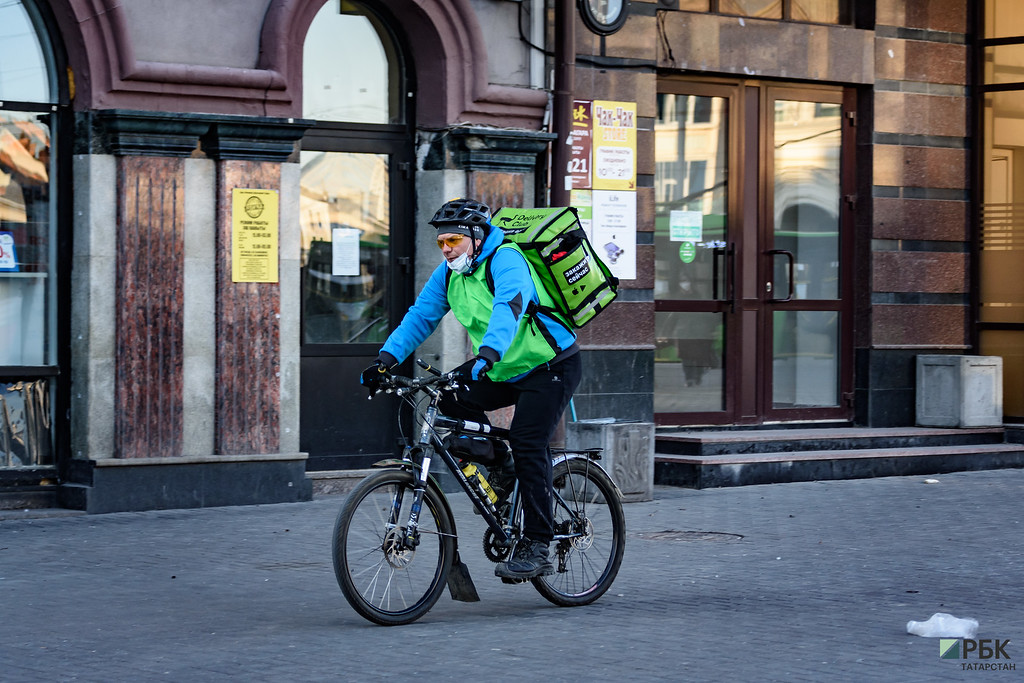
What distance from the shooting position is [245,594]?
23.5ft

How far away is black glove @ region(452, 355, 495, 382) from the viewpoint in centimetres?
625

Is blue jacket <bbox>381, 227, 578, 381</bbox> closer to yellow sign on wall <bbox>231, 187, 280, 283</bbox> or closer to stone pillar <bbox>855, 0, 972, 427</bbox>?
yellow sign on wall <bbox>231, 187, 280, 283</bbox>

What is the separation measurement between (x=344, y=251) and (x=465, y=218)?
473 centimetres

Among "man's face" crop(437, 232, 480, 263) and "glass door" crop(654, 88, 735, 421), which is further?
"glass door" crop(654, 88, 735, 421)

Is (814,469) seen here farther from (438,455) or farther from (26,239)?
(26,239)

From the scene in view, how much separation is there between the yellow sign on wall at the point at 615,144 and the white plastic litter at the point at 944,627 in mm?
6209

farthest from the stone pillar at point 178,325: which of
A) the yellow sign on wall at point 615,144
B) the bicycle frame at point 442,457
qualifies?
the bicycle frame at point 442,457

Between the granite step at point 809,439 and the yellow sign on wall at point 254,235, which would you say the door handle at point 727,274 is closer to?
the granite step at point 809,439

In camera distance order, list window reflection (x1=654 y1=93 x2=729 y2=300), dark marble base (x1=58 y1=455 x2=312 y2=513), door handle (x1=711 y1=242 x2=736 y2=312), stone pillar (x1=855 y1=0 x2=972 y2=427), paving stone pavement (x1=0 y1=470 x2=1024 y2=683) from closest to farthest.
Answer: paving stone pavement (x1=0 y1=470 x2=1024 y2=683) < dark marble base (x1=58 y1=455 x2=312 y2=513) < window reflection (x1=654 y1=93 x2=729 y2=300) < door handle (x1=711 y1=242 x2=736 y2=312) < stone pillar (x1=855 y1=0 x2=972 y2=427)

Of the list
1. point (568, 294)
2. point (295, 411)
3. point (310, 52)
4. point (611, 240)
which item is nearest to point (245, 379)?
point (295, 411)

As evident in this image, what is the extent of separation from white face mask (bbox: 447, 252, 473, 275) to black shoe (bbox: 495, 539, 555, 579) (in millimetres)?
1225

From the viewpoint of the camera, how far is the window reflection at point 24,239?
32.7ft

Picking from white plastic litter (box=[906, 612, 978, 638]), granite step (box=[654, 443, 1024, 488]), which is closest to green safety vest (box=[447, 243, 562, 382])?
white plastic litter (box=[906, 612, 978, 638])

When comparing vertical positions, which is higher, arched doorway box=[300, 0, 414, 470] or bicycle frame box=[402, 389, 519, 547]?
arched doorway box=[300, 0, 414, 470]
